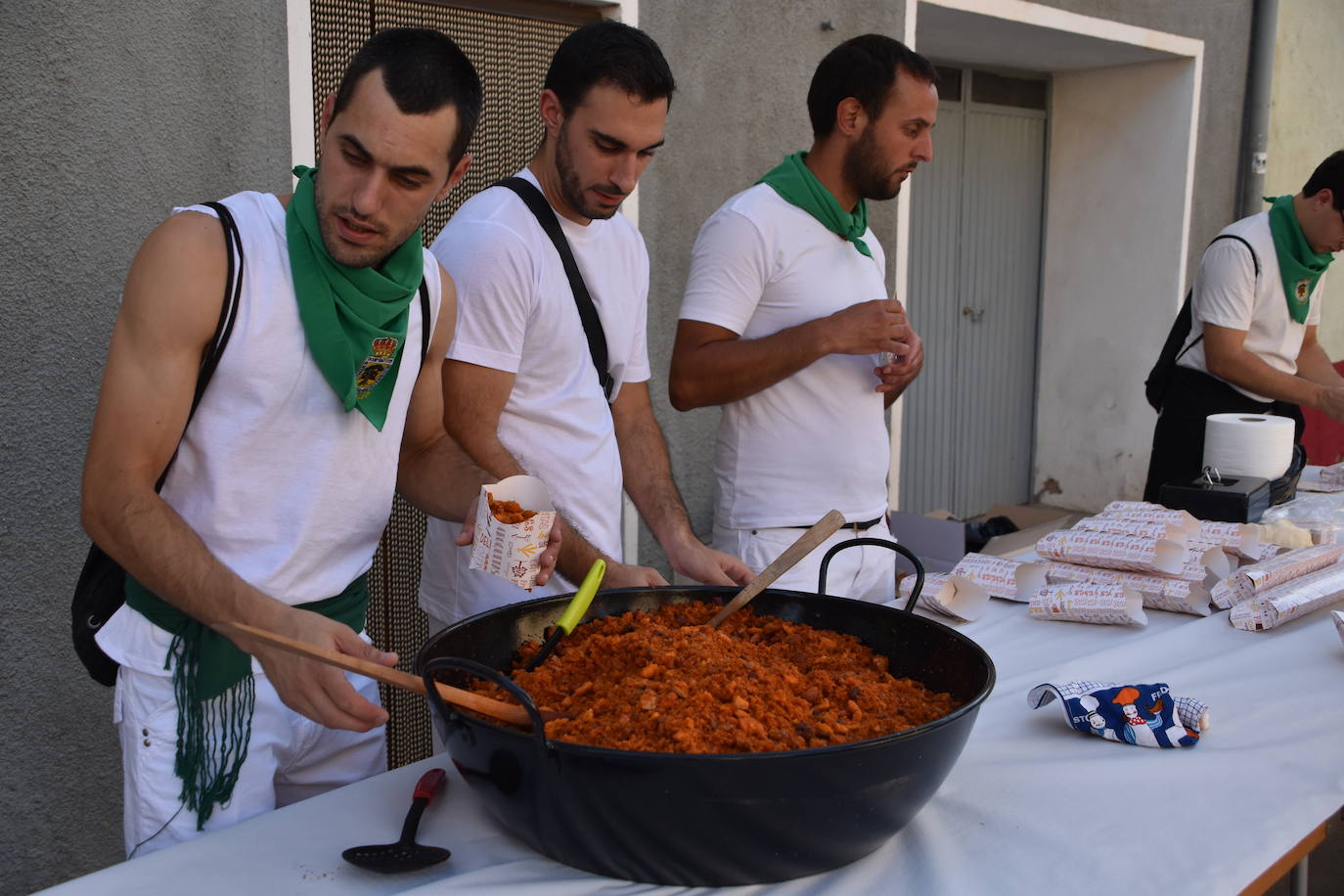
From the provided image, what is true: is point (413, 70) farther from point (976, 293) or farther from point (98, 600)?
point (976, 293)

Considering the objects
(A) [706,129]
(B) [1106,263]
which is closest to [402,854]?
(A) [706,129]

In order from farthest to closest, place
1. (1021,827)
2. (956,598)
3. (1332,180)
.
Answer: (1332,180)
(956,598)
(1021,827)

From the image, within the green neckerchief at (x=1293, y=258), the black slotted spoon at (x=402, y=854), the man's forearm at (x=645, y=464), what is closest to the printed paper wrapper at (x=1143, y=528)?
the man's forearm at (x=645, y=464)

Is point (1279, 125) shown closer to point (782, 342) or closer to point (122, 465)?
point (782, 342)

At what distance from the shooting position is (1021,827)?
147 cm

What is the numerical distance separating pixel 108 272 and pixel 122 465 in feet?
4.31

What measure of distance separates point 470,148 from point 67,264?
1.20m

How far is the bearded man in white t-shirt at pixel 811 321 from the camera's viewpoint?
2689 millimetres

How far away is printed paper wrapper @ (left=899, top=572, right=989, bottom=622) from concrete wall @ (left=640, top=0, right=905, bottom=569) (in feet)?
5.17

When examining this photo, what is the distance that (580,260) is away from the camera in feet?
7.47

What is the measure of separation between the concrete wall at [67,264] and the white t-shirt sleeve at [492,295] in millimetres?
1014

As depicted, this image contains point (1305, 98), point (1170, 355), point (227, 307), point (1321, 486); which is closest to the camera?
point (227, 307)

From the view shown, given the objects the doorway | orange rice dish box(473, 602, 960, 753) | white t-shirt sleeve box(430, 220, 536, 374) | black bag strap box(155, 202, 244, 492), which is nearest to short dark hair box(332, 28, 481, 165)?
black bag strap box(155, 202, 244, 492)

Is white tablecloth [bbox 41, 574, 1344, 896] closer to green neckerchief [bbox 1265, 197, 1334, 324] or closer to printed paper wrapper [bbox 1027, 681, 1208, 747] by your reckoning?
printed paper wrapper [bbox 1027, 681, 1208, 747]
